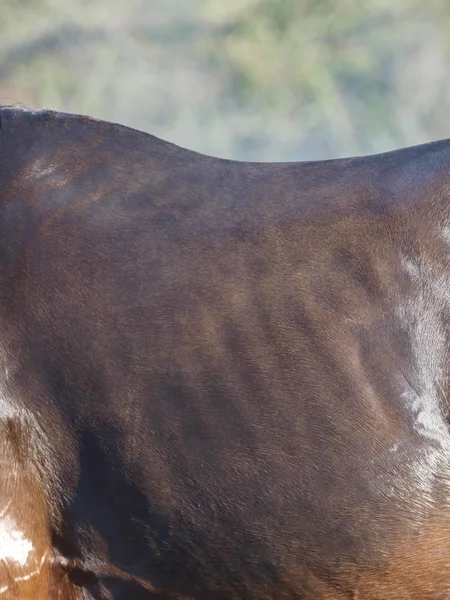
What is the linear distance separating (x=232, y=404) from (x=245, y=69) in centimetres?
980

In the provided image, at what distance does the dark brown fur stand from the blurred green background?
322 inches

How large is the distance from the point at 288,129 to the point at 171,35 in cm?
180

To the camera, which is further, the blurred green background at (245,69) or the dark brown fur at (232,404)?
the blurred green background at (245,69)

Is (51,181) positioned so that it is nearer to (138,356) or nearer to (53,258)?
(53,258)

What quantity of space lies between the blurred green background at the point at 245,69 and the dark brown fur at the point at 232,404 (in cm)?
818

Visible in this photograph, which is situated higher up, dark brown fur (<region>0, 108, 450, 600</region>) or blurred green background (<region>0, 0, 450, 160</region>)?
blurred green background (<region>0, 0, 450, 160</region>)

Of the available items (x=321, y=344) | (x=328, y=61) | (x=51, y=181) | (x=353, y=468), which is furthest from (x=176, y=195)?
(x=328, y=61)

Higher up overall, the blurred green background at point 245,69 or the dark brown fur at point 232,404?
the blurred green background at point 245,69

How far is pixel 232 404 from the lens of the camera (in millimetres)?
2260

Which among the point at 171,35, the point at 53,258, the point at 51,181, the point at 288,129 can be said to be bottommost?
the point at 53,258

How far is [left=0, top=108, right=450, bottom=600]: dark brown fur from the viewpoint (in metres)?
2.24

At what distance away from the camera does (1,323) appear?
7.57ft

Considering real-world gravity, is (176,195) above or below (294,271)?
above

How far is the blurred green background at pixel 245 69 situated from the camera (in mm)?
10648
